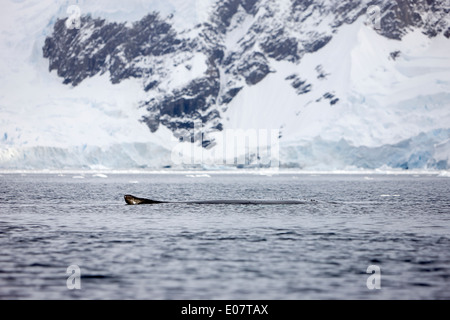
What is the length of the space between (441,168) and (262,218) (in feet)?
368

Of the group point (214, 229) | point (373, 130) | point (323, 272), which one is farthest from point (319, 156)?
point (323, 272)

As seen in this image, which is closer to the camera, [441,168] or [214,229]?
[214,229]

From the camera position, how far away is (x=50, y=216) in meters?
48.7

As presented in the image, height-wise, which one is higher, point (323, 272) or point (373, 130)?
point (373, 130)

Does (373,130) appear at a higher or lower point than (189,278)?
higher

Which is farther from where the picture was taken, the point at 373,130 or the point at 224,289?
the point at 373,130

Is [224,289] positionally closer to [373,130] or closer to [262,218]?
[262,218]

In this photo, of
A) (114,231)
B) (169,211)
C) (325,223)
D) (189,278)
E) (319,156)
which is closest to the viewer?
(189,278)
